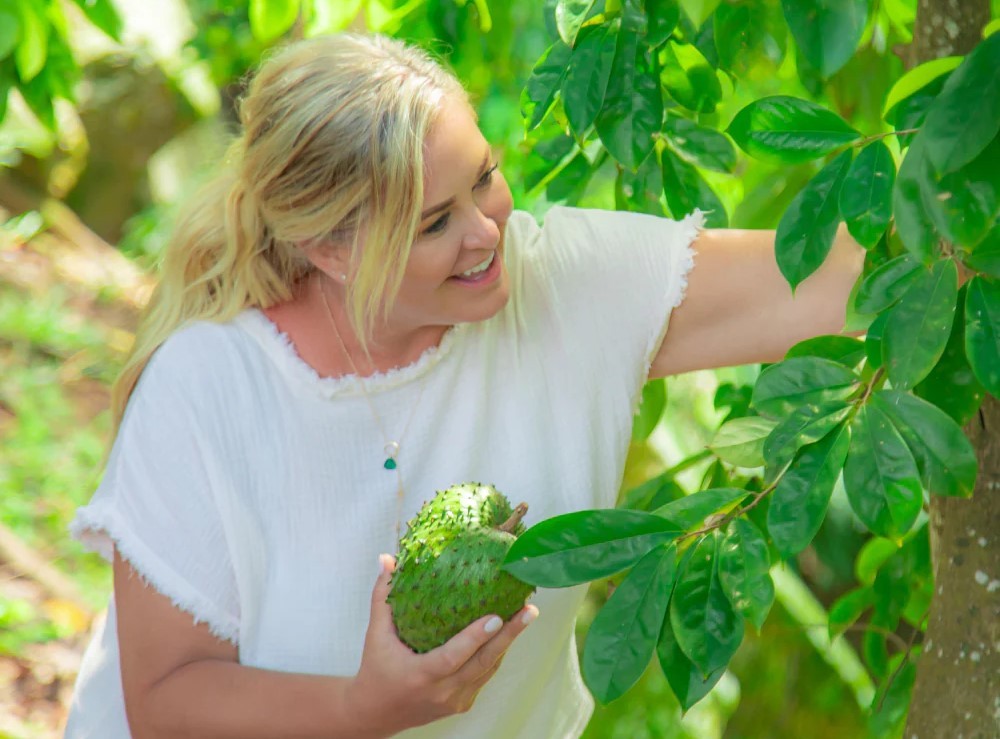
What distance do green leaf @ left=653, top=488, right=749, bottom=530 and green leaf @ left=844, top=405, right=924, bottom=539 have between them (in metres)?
0.12

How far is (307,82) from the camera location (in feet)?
4.68

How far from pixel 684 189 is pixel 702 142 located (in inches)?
3.0

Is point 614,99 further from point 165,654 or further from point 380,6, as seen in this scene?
point 165,654

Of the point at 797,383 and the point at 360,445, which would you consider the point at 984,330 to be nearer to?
the point at 797,383

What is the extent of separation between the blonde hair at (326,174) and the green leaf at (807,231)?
0.51 metres

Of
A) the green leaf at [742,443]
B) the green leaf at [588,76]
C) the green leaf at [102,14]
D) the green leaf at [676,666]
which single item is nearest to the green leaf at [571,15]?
the green leaf at [588,76]

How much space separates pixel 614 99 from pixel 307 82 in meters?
0.40

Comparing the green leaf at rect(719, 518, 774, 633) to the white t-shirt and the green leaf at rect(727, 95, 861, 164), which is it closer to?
the green leaf at rect(727, 95, 861, 164)

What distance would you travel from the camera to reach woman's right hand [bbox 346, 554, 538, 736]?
121 centimetres

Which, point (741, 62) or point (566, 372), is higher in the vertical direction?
point (741, 62)

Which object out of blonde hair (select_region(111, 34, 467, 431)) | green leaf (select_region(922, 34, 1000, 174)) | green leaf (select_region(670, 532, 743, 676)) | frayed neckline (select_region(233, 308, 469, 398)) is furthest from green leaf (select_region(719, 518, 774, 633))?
frayed neckline (select_region(233, 308, 469, 398))

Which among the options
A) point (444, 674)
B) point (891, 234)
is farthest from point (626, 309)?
point (444, 674)

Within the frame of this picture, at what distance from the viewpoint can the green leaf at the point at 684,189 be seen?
1.53 m

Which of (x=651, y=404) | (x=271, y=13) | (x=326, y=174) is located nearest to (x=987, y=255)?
(x=326, y=174)
